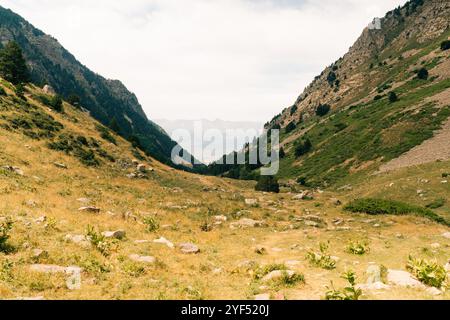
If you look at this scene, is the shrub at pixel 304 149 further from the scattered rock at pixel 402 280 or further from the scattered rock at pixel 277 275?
→ the scattered rock at pixel 277 275

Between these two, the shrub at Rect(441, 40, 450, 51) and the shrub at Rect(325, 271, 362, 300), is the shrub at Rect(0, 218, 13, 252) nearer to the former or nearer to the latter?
the shrub at Rect(325, 271, 362, 300)

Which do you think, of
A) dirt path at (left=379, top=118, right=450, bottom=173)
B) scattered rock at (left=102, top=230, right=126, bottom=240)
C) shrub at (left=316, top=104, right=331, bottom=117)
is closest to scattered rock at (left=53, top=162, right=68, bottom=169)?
scattered rock at (left=102, top=230, right=126, bottom=240)

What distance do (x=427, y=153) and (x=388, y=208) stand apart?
2877 cm

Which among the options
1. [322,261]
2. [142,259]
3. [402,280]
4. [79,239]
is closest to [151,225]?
[79,239]

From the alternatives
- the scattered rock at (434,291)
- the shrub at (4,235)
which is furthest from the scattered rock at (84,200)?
the scattered rock at (434,291)

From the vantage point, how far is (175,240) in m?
19.0

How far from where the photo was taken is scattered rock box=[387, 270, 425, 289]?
10.7m

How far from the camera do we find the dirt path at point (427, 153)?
166 feet

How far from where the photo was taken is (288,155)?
347ft

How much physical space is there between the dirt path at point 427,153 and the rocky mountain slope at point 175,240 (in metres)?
9.43

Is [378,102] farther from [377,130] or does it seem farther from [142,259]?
[142,259]

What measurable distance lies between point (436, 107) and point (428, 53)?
174ft

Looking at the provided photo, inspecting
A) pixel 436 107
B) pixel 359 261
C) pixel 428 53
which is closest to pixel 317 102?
pixel 428 53

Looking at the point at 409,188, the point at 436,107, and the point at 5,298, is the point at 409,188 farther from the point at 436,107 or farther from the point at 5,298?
the point at 5,298
